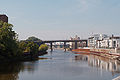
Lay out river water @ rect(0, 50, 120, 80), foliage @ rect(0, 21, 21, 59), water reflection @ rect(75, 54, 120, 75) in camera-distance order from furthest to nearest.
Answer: foliage @ rect(0, 21, 21, 59) < water reflection @ rect(75, 54, 120, 75) < river water @ rect(0, 50, 120, 80)

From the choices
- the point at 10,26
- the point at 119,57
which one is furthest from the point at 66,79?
the point at 119,57

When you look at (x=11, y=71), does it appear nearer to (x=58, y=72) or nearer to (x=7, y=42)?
(x=58, y=72)

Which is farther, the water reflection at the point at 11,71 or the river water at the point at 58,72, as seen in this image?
the river water at the point at 58,72

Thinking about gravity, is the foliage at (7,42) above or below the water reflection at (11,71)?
above

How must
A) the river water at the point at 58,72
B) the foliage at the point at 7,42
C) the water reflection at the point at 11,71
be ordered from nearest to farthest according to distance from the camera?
the water reflection at the point at 11,71 → the river water at the point at 58,72 → the foliage at the point at 7,42

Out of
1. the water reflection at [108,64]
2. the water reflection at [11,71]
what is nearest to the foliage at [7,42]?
the water reflection at [11,71]

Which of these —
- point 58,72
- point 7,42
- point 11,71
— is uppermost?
point 7,42

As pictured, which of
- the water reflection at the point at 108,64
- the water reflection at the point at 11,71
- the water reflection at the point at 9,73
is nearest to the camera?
the water reflection at the point at 9,73

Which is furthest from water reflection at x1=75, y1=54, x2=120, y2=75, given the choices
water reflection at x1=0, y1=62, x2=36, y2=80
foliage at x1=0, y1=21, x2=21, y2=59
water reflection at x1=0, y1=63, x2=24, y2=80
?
foliage at x1=0, y1=21, x2=21, y2=59

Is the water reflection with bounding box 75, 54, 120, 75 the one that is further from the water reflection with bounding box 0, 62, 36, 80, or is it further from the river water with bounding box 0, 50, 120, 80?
the water reflection with bounding box 0, 62, 36, 80

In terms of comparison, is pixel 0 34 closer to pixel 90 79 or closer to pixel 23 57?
pixel 23 57

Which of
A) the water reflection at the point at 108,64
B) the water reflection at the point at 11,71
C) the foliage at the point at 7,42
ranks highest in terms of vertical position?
the foliage at the point at 7,42

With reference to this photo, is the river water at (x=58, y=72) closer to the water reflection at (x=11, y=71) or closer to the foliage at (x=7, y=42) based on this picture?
the water reflection at (x=11, y=71)

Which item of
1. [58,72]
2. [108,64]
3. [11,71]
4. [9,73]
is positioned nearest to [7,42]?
[11,71]
